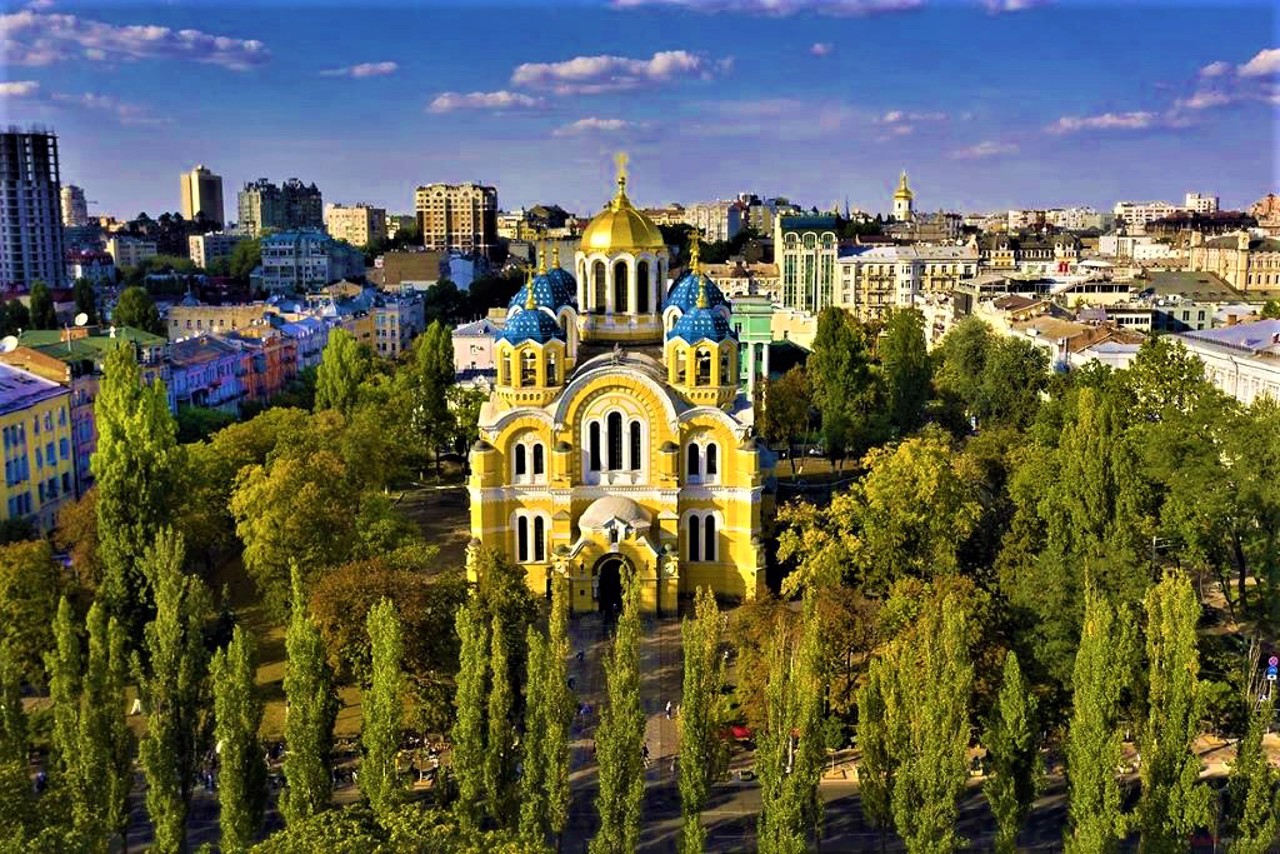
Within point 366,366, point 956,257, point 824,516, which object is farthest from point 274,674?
point 956,257

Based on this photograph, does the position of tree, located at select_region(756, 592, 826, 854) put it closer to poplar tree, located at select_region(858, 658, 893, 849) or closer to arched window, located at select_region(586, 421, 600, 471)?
poplar tree, located at select_region(858, 658, 893, 849)

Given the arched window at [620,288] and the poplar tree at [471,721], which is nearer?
the poplar tree at [471,721]

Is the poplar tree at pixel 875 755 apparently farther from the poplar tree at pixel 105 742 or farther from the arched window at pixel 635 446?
the arched window at pixel 635 446

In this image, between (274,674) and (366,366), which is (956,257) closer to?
(366,366)

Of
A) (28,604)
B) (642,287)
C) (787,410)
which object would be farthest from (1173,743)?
(787,410)

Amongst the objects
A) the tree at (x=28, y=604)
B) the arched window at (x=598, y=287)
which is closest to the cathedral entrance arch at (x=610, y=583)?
the arched window at (x=598, y=287)
